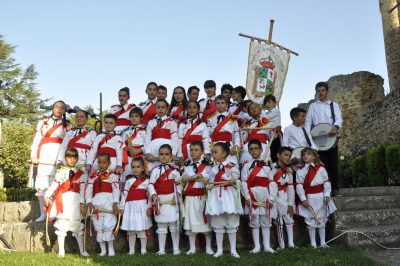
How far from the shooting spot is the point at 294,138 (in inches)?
301

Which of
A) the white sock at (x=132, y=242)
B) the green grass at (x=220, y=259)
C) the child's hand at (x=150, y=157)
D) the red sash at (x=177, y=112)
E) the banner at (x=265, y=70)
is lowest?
the green grass at (x=220, y=259)

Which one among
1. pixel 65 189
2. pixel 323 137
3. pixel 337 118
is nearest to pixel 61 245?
pixel 65 189

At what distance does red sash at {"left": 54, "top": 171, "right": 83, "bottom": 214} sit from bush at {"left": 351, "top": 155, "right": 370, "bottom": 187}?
10801 mm

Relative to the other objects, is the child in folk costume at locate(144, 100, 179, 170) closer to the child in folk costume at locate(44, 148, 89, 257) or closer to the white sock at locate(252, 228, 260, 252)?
the child in folk costume at locate(44, 148, 89, 257)

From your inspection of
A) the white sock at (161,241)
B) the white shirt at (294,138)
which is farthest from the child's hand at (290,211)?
the white sock at (161,241)

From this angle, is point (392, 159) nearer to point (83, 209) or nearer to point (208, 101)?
point (208, 101)

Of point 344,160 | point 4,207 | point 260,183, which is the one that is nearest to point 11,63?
point 344,160

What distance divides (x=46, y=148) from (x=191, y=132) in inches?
99.8

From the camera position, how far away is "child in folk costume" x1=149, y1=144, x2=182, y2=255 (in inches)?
251

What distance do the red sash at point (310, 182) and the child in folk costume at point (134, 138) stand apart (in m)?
2.77

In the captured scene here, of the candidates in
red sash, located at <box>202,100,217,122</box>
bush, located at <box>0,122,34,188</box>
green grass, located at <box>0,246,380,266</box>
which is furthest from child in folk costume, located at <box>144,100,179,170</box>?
bush, located at <box>0,122,34,188</box>

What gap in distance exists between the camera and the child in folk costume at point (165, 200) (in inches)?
251

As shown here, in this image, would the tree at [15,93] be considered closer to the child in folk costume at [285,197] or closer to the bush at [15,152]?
the bush at [15,152]

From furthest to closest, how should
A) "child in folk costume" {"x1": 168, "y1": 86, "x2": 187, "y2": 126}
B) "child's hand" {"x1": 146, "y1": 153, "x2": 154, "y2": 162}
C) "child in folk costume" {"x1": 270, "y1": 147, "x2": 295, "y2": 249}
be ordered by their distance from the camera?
"child in folk costume" {"x1": 168, "y1": 86, "x2": 187, "y2": 126}, "child's hand" {"x1": 146, "y1": 153, "x2": 154, "y2": 162}, "child in folk costume" {"x1": 270, "y1": 147, "x2": 295, "y2": 249}
